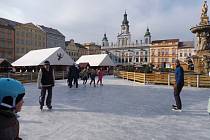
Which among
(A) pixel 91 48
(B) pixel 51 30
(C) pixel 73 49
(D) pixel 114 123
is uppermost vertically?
(B) pixel 51 30

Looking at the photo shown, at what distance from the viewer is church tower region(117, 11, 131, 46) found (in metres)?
114

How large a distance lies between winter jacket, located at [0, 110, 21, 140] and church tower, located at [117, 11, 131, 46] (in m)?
111

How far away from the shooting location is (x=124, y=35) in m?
116

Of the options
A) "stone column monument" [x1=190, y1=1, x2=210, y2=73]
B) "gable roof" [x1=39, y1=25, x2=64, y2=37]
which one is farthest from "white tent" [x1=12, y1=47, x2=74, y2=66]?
"gable roof" [x1=39, y1=25, x2=64, y2=37]

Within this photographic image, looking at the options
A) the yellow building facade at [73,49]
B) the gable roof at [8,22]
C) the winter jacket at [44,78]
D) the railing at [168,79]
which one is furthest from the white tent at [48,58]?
the yellow building facade at [73,49]

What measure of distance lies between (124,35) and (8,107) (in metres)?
115

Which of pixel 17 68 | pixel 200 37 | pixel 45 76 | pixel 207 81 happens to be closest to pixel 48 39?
pixel 17 68

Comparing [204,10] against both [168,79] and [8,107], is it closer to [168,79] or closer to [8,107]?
[168,79]

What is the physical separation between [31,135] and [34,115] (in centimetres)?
236

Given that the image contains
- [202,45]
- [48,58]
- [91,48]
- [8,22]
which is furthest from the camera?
[91,48]

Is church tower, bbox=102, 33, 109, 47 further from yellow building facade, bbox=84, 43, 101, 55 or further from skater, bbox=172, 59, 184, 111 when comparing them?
skater, bbox=172, 59, 184, 111

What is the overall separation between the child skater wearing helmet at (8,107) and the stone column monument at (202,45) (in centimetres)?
2340

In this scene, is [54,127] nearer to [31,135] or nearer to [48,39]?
[31,135]

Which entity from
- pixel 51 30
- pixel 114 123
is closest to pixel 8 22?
pixel 51 30
